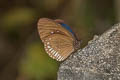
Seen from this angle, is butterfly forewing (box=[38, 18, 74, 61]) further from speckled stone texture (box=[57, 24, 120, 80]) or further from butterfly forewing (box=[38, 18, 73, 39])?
speckled stone texture (box=[57, 24, 120, 80])

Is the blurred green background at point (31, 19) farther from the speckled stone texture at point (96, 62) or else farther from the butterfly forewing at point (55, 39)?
the speckled stone texture at point (96, 62)

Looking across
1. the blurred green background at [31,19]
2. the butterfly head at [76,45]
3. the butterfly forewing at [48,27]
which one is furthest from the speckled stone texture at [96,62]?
the blurred green background at [31,19]

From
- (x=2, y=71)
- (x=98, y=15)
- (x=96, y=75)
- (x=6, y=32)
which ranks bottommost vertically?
(x=2, y=71)

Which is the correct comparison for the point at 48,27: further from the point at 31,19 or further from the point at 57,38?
the point at 31,19

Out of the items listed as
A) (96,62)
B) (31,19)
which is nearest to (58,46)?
(96,62)

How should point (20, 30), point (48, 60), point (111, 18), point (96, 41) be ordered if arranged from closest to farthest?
point (96, 41), point (48, 60), point (111, 18), point (20, 30)

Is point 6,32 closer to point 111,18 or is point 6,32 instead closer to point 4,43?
point 4,43

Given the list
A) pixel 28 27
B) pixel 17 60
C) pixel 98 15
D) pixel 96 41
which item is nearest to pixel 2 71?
pixel 17 60

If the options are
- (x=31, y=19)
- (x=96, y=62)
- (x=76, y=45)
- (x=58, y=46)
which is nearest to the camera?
(x=96, y=62)
